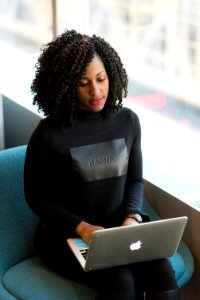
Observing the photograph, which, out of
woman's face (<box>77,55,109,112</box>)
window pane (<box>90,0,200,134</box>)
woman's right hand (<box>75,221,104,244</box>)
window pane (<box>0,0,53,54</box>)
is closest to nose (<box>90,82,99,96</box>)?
woman's face (<box>77,55,109,112</box>)

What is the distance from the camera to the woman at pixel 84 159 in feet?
4.88

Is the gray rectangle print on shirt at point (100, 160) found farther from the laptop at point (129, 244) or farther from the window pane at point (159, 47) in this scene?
the window pane at point (159, 47)

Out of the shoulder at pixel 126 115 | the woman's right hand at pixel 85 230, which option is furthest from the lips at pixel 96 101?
the woman's right hand at pixel 85 230

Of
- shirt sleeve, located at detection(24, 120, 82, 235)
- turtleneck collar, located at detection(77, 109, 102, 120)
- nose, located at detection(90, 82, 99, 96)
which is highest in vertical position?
nose, located at detection(90, 82, 99, 96)

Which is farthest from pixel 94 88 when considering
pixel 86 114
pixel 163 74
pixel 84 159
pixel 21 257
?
pixel 163 74

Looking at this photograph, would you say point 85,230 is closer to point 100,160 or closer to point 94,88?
point 100,160

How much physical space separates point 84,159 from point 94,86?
0.72 ft

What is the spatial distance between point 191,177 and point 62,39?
0.77 metres

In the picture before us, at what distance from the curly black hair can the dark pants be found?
0.40 m

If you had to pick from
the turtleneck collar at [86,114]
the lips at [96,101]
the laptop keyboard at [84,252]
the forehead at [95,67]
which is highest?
the forehead at [95,67]

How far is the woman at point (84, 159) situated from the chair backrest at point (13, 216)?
118 millimetres

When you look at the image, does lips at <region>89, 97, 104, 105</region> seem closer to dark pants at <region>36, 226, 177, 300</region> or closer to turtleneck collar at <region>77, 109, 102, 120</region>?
turtleneck collar at <region>77, 109, 102, 120</region>

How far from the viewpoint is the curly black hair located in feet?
4.87

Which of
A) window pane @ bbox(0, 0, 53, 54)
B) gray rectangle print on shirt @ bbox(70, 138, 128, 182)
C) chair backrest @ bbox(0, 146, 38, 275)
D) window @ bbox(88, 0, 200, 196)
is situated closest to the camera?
gray rectangle print on shirt @ bbox(70, 138, 128, 182)
